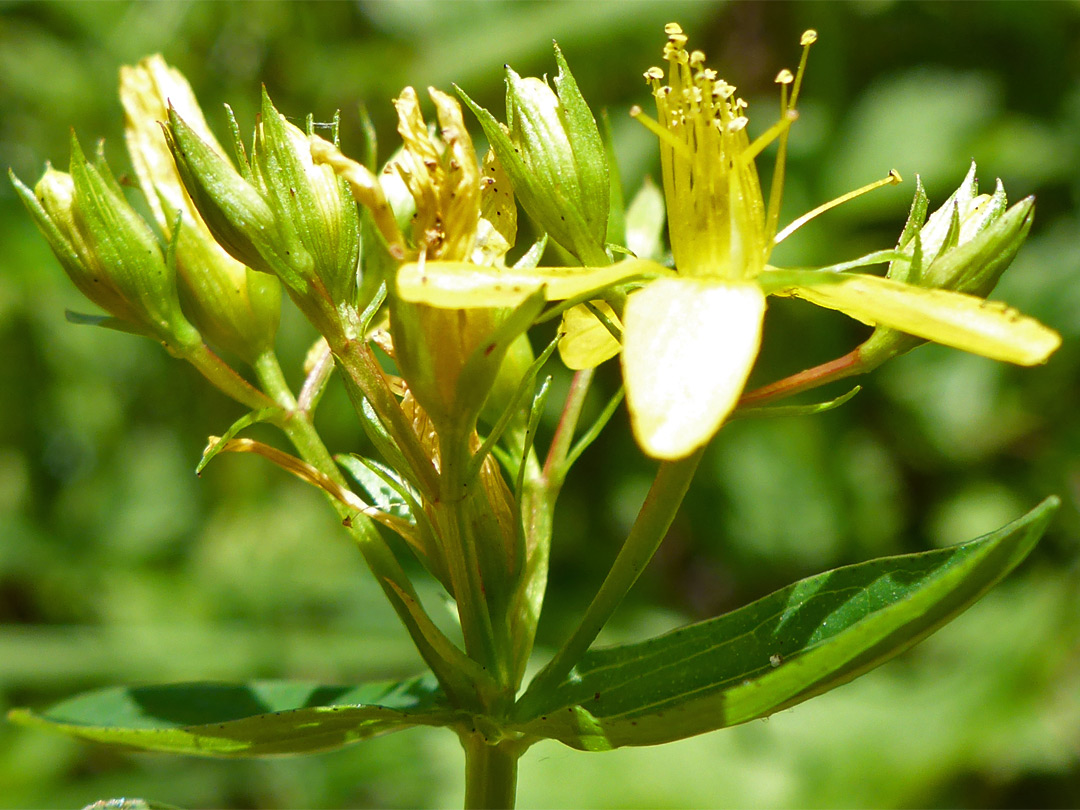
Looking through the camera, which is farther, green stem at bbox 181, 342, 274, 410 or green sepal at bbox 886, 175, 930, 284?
green stem at bbox 181, 342, 274, 410

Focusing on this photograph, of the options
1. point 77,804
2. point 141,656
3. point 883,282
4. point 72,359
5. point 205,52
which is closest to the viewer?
point 883,282

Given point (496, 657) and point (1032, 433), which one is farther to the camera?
point (1032, 433)

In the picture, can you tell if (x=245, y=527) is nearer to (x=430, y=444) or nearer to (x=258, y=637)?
(x=258, y=637)

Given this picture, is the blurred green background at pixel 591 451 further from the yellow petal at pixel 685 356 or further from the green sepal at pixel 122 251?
the yellow petal at pixel 685 356

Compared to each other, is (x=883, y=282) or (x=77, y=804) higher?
(x=77, y=804)

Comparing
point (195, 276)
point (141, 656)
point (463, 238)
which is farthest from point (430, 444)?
point (141, 656)

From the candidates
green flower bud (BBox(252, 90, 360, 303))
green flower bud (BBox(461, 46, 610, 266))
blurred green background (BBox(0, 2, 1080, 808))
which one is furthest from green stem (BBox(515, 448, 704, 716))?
blurred green background (BBox(0, 2, 1080, 808))

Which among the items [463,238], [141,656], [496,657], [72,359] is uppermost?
[72,359]

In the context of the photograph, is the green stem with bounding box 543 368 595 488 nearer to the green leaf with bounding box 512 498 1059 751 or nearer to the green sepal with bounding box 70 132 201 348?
the green leaf with bounding box 512 498 1059 751
